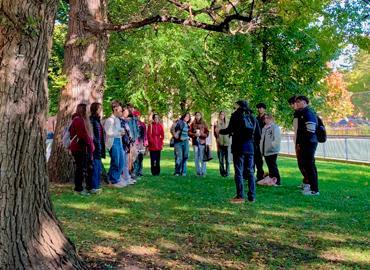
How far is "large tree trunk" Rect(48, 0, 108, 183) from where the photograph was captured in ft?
33.2

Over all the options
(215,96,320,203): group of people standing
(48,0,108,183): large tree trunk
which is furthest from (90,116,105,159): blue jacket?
(215,96,320,203): group of people standing

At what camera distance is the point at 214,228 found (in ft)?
21.4

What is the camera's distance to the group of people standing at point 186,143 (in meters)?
8.60

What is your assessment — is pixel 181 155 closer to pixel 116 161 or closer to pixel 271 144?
pixel 271 144

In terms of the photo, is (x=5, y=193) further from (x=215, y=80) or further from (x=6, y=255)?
(x=215, y=80)

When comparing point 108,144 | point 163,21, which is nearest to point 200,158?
point 108,144

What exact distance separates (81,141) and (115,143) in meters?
1.49

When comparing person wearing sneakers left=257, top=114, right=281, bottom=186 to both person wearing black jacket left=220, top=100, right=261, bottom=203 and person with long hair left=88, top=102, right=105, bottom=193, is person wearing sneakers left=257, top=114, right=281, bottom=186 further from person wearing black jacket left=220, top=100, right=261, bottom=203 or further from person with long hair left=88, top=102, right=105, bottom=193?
person with long hair left=88, top=102, right=105, bottom=193

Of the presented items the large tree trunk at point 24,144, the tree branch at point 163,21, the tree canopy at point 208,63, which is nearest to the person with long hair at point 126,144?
the tree branch at point 163,21

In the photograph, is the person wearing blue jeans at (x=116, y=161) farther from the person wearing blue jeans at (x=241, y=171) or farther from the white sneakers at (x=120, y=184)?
the person wearing blue jeans at (x=241, y=171)

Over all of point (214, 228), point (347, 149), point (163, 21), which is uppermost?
point (163, 21)

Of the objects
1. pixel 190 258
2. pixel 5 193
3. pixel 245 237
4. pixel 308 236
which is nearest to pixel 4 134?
pixel 5 193

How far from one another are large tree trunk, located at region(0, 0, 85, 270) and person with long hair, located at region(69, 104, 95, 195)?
4.65m

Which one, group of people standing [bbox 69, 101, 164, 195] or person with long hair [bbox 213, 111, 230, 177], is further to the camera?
person with long hair [bbox 213, 111, 230, 177]
